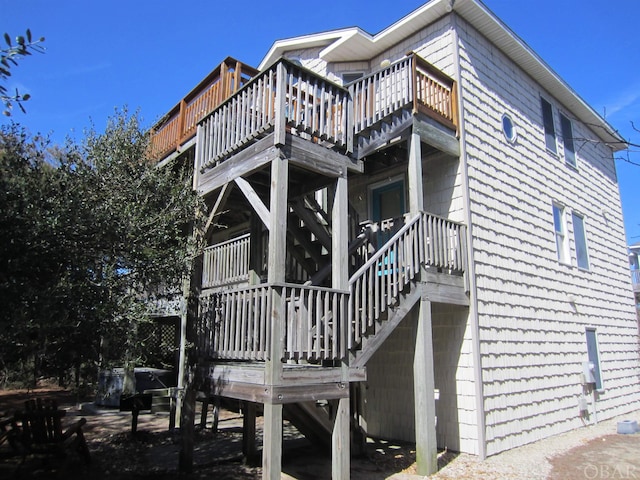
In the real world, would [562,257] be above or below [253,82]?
below

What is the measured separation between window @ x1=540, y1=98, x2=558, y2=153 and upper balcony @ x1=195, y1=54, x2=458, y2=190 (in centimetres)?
477

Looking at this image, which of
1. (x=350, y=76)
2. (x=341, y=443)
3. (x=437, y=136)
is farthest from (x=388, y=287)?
(x=350, y=76)

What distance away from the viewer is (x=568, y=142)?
14164 mm

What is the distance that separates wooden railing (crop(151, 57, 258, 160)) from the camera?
8781 mm

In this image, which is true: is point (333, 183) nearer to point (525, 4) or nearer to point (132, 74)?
point (132, 74)

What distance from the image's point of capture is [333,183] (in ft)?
24.7

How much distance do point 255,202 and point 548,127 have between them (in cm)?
999

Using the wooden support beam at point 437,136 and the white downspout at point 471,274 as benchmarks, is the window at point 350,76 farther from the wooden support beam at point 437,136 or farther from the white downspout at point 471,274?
the wooden support beam at point 437,136

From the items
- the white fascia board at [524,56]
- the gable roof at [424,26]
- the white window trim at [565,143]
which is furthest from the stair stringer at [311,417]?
the white window trim at [565,143]

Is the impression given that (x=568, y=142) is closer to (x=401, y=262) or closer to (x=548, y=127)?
(x=548, y=127)

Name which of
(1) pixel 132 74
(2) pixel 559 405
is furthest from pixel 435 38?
(2) pixel 559 405

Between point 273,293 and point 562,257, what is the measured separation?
31.6 ft

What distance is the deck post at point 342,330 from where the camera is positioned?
20.2 feet

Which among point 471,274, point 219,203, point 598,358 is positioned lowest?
point 598,358
